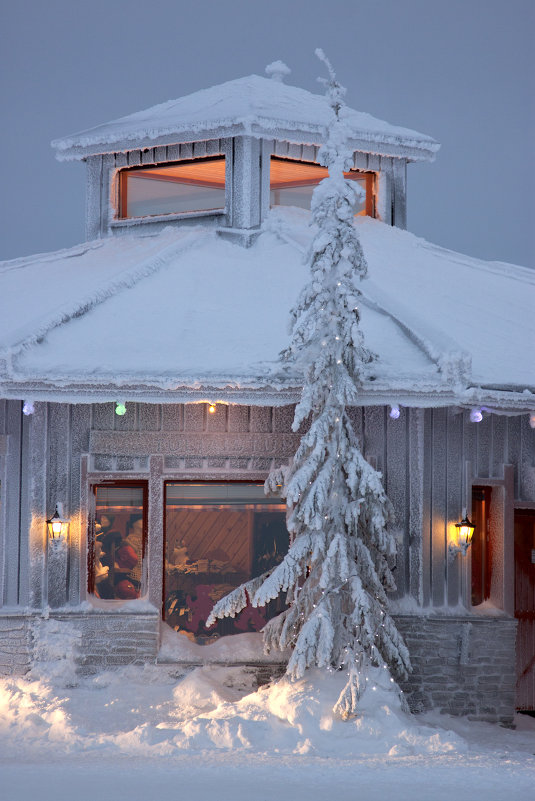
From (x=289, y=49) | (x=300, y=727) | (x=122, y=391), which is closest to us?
(x=300, y=727)

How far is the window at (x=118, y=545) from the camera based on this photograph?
14.7m

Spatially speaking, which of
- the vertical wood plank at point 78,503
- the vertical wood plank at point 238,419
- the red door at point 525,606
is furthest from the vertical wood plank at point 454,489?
the vertical wood plank at point 78,503

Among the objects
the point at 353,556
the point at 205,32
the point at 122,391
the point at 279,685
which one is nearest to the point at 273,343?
the point at 122,391

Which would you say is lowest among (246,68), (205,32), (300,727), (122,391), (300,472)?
(300,727)

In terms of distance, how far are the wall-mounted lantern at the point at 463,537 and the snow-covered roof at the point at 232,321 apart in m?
1.46

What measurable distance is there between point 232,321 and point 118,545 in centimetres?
529

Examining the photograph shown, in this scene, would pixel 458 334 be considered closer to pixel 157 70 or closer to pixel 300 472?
pixel 300 472

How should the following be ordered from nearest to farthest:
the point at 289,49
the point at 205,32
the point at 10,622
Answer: the point at 10,622 < the point at 205,32 < the point at 289,49

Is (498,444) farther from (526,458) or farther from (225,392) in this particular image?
(225,392)

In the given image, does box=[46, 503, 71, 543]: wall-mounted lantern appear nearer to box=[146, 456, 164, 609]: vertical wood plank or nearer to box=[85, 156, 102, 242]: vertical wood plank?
box=[146, 456, 164, 609]: vertical wood plank

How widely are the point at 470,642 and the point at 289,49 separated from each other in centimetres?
7416

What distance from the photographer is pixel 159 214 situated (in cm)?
1509

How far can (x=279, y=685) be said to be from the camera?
9.42 meters

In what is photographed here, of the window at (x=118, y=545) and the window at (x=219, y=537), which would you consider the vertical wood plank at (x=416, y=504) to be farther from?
the window at (x=219, y=537)
